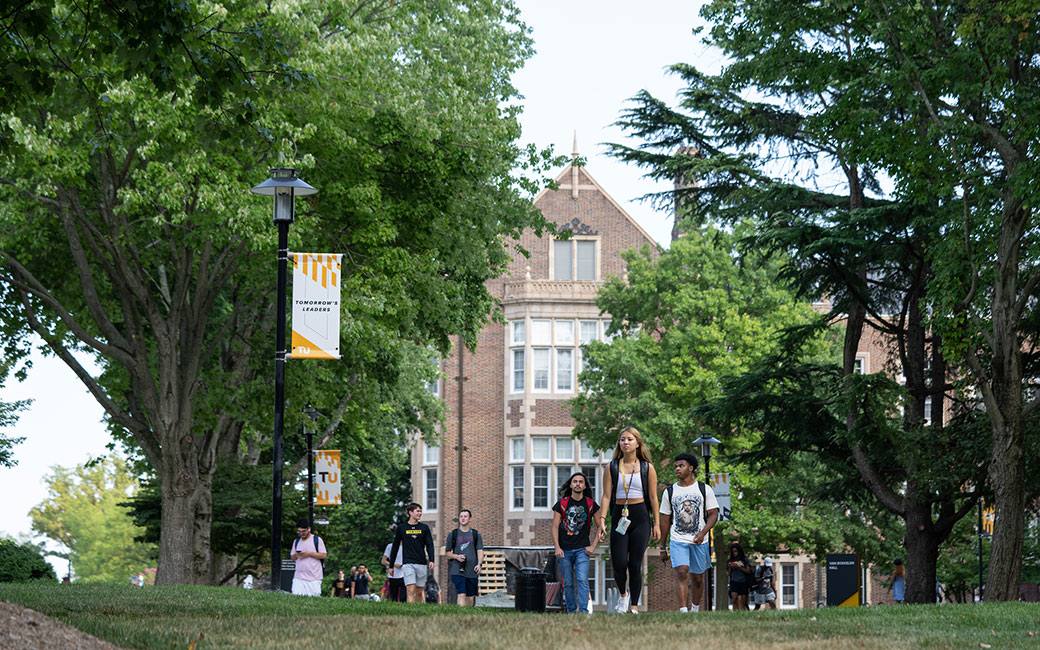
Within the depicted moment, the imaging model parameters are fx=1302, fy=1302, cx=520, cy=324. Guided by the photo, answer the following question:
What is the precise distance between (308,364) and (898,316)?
495 inches

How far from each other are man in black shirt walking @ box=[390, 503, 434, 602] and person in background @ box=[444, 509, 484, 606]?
361mm

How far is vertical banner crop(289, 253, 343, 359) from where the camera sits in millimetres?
16109

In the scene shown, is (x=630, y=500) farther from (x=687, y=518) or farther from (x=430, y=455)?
(x=430, y=455)

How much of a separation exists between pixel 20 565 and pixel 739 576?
12794 mm

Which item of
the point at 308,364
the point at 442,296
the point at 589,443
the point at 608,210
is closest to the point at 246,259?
the point at 308,364

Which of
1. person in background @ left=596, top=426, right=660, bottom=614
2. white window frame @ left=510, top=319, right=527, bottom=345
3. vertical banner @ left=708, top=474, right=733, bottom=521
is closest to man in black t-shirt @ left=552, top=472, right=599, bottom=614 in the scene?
person in background @ left=596, top=426, right=660, bottom=614

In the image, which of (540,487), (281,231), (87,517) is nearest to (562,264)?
(540,487)

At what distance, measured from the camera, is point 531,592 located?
1464 cm

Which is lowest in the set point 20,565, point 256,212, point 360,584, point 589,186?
point 360,584

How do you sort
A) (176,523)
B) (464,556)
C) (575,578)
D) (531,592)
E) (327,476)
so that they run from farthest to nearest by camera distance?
(327,476)
(176,523)
(464,556)
(531,592)
(575,578)

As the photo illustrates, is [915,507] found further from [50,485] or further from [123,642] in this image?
[50,485]

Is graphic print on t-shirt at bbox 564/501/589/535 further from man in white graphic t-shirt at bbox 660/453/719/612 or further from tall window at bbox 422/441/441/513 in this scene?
tall window at bbox 422/441/441/513

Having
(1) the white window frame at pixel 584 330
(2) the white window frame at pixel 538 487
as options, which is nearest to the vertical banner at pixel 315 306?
(2) the white window frame at pixel 538 487

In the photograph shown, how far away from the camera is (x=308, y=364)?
23.1 m
